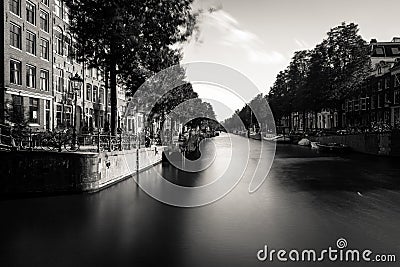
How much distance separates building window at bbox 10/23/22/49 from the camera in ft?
107

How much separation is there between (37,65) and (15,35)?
3.77 m

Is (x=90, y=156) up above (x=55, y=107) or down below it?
below

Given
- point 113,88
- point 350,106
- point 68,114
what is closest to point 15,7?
point 68,114

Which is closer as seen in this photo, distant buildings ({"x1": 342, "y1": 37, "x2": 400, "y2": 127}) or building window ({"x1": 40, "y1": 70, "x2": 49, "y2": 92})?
building window ({"x1": 40, "y1": 70, "x2": 49, "y2": 92})

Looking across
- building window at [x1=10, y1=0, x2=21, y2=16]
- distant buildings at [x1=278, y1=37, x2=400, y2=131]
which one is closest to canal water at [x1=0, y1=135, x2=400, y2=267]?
building window at [x1=10, y1=0, x2=21, y2=16]

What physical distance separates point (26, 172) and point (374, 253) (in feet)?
45.3

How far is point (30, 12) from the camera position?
35594 millimetres

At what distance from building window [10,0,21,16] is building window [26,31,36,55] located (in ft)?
6.86

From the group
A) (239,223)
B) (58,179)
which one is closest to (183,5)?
(58,179)

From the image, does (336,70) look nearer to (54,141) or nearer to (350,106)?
(350,106)

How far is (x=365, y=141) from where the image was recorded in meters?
49.2

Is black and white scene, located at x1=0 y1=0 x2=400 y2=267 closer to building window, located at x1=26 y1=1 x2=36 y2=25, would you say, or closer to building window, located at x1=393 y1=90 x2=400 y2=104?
building window, located at x1=26 y1=1 x2=36 y2=25

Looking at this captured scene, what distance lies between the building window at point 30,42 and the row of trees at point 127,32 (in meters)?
11.1

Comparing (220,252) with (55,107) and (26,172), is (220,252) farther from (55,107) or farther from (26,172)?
(55,107)
